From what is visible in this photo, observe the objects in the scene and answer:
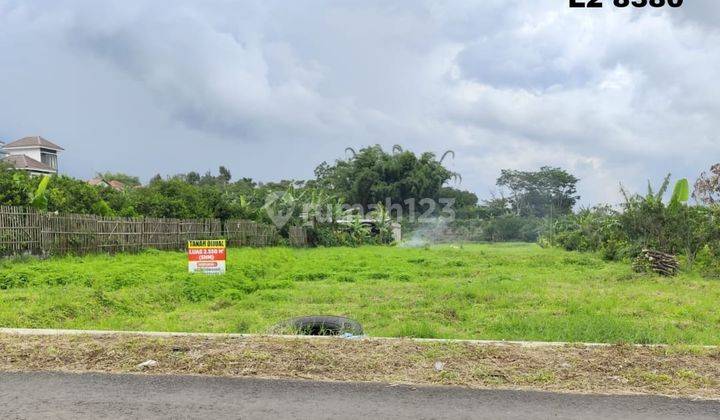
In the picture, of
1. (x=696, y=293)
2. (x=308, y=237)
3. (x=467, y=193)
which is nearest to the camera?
(x=696, y=293)

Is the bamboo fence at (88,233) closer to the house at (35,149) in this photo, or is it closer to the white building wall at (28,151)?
the house at (35,149)

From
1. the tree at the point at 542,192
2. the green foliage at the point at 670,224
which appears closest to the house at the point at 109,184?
the green foliage at the point at 670,224

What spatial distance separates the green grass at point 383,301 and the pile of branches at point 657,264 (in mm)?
414

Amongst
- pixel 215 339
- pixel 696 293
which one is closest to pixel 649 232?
pixel 696 293

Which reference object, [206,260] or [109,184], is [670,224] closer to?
[206,260]

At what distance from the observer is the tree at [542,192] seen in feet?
206

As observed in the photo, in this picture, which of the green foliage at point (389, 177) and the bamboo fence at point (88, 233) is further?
the green foliage at point (389, 177)

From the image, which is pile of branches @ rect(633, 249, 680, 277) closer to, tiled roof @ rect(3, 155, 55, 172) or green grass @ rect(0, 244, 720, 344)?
green grass @ rect(0, 244, 720, 344)

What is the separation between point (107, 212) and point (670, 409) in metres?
20.8

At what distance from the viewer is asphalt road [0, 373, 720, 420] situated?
4.20m

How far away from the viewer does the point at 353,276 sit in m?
15.2

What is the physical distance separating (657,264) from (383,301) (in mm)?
9229

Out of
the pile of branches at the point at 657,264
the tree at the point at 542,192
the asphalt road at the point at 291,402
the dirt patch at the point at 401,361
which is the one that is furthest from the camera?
the tree at the point at 542,192

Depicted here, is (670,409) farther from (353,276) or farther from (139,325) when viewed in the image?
(353,276)
